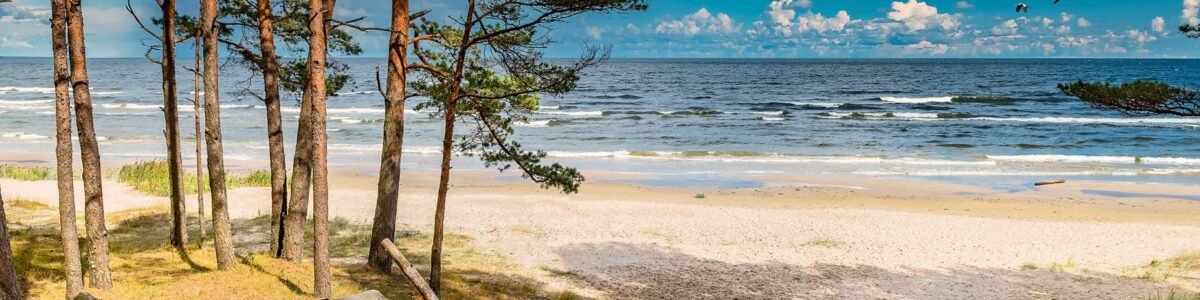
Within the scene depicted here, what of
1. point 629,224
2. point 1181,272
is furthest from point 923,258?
point 629,224

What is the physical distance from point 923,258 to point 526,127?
29.9 meters

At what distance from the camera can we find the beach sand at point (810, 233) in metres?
12.3

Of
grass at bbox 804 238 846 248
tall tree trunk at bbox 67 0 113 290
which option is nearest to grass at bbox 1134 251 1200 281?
grass at bbox 804 238 846 248

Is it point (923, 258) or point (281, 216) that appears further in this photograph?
point (923, 258)

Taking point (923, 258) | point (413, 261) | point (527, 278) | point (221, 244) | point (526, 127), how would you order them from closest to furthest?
1. point (221, 244)
2. point (527, 278)
3. point (413, 261)
4. point (923, 258)
5. point (526, 127)

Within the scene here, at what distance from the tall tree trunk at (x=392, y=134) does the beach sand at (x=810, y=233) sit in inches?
82.8

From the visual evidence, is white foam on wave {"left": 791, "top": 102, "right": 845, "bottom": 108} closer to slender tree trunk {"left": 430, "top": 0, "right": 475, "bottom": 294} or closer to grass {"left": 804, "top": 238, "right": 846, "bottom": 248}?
grass {"left": 804, "top": 238, "right": 846, "bottom": 248}

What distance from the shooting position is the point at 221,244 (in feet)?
33.1

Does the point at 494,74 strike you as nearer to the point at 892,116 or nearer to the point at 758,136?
the point at 758,136

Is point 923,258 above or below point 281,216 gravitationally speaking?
below

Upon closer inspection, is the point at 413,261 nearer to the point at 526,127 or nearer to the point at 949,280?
the point at 949,280

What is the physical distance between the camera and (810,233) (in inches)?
642

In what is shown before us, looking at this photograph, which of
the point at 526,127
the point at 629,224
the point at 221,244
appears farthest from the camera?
the point at 526,127

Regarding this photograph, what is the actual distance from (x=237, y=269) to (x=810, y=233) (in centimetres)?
1014
